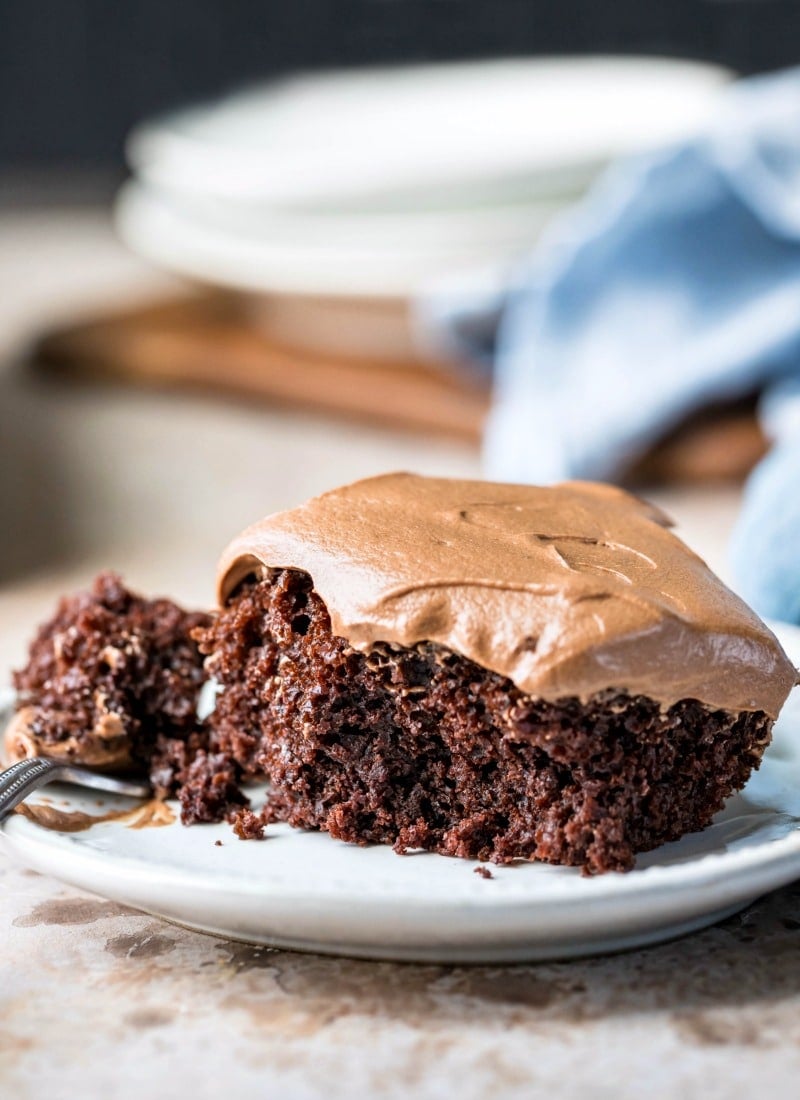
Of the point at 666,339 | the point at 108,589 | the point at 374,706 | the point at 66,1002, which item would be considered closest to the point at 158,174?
the point at 666,339

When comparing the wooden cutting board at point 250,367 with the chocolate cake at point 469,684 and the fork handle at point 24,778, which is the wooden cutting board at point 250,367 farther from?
the fork handle at point 24,778

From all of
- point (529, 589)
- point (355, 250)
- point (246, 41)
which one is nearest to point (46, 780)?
point (529, 589)

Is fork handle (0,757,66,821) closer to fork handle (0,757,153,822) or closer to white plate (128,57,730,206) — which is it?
fork handle (0,757,153,822)

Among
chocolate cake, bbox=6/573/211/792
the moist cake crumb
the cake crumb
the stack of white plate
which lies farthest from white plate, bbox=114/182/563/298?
the cake crumb

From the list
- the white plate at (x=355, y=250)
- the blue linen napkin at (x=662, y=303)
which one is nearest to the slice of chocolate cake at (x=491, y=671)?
the blue linen napkin at (x=662, y=303)

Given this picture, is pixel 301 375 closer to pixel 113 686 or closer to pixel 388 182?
pixel 388 182
